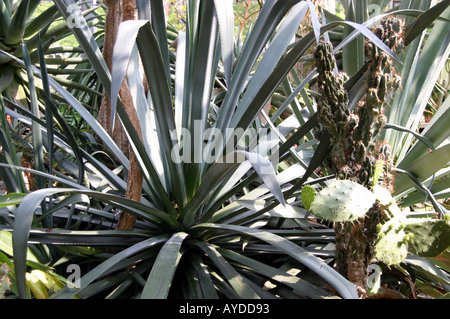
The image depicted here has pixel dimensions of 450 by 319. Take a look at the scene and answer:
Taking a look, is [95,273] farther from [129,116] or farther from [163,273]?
[129,116]

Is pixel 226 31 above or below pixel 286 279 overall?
above

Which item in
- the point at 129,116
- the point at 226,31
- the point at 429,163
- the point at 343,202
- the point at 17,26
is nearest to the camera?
the point at 343,202

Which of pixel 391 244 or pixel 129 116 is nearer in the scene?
pixel 391 244

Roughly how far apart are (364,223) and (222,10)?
602 millimetres

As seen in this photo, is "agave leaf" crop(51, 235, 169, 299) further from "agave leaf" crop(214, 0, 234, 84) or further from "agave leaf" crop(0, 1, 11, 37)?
"agave leaf" crop(0, 1, 11, 37)

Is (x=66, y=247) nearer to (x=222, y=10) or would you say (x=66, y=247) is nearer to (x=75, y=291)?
(x=75, y=291)

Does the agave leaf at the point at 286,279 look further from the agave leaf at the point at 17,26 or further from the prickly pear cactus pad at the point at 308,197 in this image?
the agave leaf at the point at 17,26

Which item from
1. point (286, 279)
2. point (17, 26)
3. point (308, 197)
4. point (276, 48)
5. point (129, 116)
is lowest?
point (286, 279)

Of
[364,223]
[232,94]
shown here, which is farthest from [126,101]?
[364,223]

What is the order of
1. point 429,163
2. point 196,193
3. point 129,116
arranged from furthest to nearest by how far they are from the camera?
point 129,116
point 429,163
point 196,193

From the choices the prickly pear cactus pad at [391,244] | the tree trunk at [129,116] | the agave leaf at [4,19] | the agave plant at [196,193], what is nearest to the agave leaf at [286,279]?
the agave plant at [196,193]

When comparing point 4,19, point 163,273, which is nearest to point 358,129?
point 163,273

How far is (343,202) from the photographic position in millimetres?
974

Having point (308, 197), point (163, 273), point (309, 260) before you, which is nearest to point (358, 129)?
point (308, 197)
